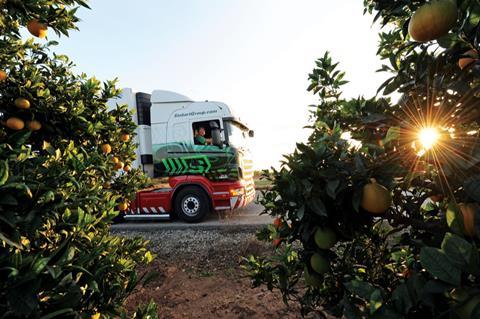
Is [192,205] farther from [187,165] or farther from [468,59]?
[468,59]

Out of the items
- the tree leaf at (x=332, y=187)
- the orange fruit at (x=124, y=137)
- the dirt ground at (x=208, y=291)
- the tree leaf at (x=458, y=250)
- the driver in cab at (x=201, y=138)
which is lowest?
the dirt ground at (x=208, y=291)

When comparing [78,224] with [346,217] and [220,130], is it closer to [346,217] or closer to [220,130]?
[346,217]

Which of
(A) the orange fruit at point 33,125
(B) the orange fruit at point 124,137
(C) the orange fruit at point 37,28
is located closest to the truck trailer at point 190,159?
(B) the orange fruit at point 124,137

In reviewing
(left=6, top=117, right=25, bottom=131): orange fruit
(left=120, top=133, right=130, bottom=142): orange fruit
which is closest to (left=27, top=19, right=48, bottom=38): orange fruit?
(left=6, top=117, right=25, bottom=131): orange fruit

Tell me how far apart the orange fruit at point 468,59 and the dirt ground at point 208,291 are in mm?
1839

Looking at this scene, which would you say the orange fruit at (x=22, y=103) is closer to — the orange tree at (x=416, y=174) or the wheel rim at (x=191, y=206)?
the orange tree at (x=416, y=174)

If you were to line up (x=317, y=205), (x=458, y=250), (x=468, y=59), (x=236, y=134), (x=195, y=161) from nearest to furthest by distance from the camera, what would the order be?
1. (x=458, y=250)
2. (x=468, y=59)
3. (x=317, y=205)
4. (x=195, y=161)
5. (x=236, y=134)

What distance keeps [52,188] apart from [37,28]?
3.03 feet

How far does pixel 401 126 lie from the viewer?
103 centimetres

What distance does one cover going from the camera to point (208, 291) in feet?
10.0

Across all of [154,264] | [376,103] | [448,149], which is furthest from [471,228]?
[154,264]

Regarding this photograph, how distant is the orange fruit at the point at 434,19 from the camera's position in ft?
2.68

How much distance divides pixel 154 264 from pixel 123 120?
Answer: 2.34m

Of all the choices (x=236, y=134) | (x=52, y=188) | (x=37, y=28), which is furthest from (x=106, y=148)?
(x=236, y=134)
